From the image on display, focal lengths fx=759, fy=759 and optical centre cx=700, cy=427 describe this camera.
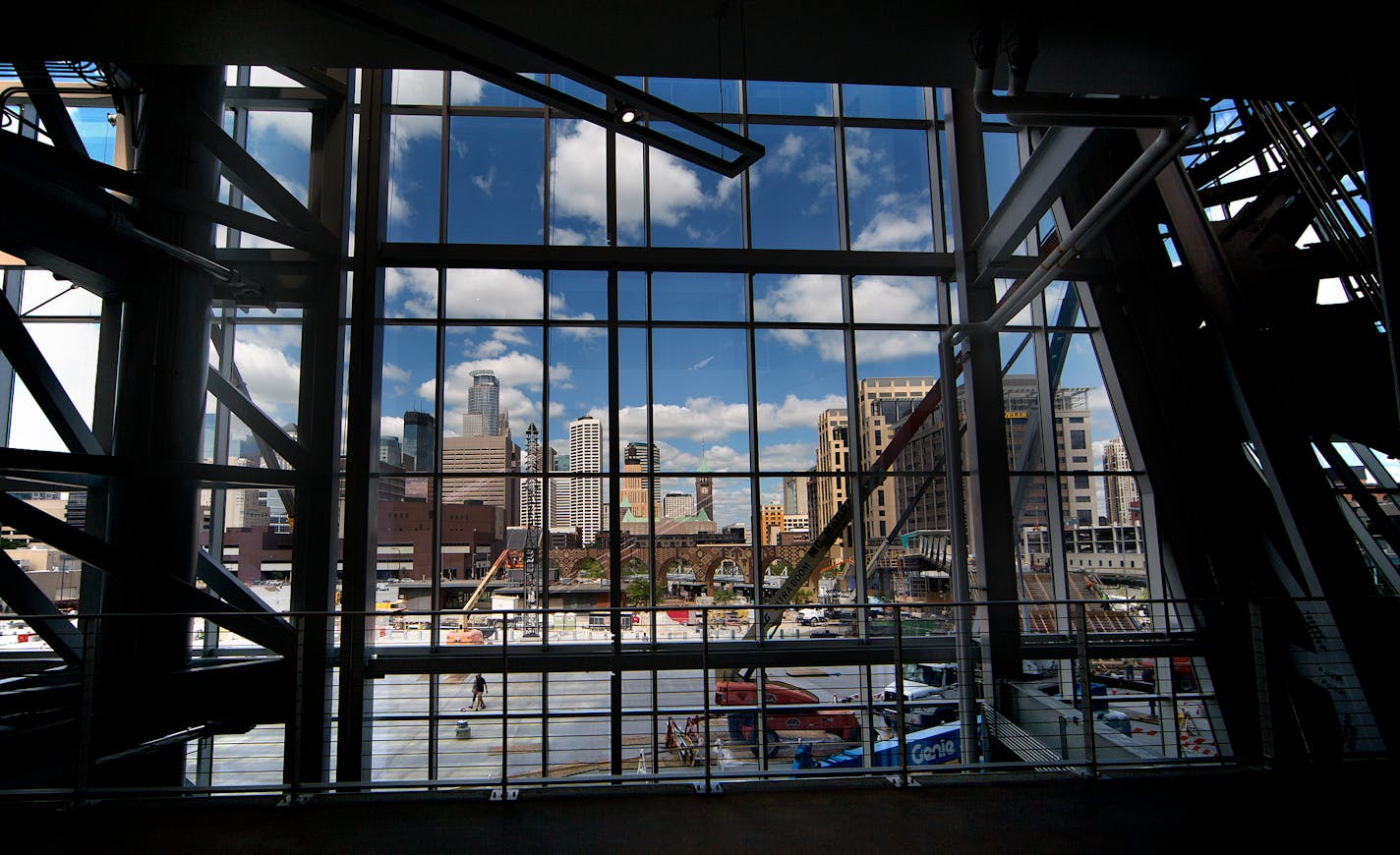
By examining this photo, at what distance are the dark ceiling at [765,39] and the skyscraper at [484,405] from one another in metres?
4.00

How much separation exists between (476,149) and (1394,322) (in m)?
7.87

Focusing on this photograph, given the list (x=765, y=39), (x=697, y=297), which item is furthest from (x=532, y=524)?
(x=765, y=39)

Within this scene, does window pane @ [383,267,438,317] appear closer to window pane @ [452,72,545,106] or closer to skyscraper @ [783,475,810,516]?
window pane @ [452,72,545,106]

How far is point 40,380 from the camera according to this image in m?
5.23

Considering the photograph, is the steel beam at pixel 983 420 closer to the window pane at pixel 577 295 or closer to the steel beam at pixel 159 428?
the window pane at pixel 577 295

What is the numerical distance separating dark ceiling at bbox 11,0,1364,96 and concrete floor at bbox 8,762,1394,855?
337 cm

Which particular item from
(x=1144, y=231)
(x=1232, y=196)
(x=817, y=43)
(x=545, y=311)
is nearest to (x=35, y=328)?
(x=545, y=311)

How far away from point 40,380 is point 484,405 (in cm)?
350

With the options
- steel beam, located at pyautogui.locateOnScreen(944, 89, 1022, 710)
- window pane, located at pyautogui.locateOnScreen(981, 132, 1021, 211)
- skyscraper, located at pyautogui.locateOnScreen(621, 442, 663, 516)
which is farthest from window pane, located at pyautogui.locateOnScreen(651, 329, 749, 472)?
window pane, located at pyautogui.locateOnScreen(981, 132, 1021, 211)

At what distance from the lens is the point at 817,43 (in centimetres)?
402

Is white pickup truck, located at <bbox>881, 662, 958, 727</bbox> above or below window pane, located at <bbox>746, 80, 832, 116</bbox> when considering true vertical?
below

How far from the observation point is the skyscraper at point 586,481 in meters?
7.81

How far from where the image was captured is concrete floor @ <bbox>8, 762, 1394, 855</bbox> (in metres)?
2.93

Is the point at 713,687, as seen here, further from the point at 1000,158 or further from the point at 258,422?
the point at 1000,158
